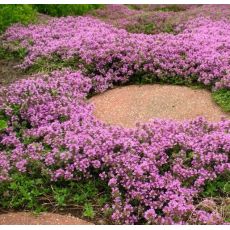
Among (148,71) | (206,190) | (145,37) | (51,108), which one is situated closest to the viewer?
(206,190)

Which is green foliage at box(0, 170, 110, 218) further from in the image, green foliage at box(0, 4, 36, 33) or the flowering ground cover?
green foliage at box(0, 4, 36, 33)

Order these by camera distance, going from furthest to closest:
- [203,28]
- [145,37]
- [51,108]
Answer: [203,28]
[145,37]
[51,108]

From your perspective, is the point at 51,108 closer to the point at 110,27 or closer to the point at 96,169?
the point at 96,169

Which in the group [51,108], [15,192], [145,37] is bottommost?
[15,192]

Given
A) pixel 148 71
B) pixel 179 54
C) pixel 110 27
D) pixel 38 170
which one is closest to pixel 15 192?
pixel 38 170

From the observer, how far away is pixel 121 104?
7.63 meters

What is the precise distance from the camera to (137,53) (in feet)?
28.3

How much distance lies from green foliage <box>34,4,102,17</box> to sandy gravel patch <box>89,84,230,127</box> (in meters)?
5.19

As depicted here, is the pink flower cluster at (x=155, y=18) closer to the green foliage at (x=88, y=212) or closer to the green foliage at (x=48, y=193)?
the green foliage at (x=48, y=193)

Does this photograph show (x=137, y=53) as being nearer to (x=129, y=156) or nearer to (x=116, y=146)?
(x=116, y=146)

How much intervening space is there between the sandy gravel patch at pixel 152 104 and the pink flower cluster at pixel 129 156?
1.64 ft

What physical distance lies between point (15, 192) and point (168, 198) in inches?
67.5

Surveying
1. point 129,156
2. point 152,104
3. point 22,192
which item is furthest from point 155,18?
point 22,192

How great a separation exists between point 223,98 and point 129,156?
2291 mm
